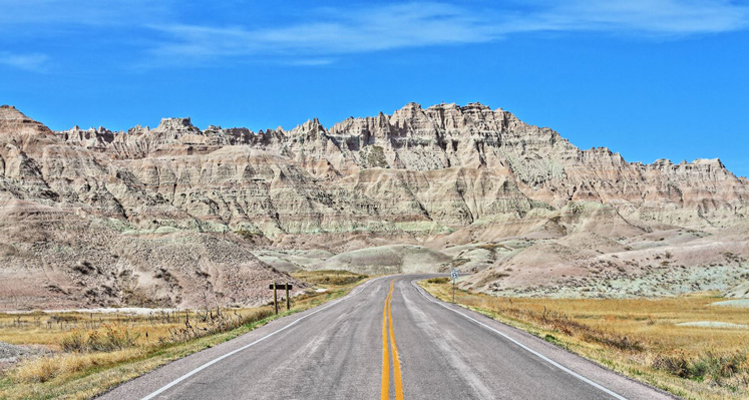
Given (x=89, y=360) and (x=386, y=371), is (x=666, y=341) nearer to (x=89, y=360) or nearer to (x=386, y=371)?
(x=386, y=371)

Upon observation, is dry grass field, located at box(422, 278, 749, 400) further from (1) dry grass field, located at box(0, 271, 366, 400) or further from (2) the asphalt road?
(1) dry grass field, located at box(0, 271, 366, 400)

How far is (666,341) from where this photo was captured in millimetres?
21281

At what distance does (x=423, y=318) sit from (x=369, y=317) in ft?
8.39

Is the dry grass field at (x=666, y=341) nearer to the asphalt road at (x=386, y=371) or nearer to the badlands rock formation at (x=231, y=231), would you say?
the asphalt road at (x=386, y=371)

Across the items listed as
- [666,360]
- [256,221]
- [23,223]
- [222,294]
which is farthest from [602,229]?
[666,360]

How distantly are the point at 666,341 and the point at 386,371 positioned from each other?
13.8 meters

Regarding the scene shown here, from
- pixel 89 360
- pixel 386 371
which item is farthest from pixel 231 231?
pixel 386 371

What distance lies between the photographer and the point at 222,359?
13.7 metres

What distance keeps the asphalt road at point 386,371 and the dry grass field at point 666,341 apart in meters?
1.19

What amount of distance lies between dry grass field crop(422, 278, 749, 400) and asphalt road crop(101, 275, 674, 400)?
119cm

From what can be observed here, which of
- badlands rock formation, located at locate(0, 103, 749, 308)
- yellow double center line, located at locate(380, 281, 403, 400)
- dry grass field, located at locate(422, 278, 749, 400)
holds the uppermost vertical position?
badlands rock formation, located at locate(0, 103, 749, 308)

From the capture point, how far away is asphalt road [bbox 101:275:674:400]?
9.94 meters

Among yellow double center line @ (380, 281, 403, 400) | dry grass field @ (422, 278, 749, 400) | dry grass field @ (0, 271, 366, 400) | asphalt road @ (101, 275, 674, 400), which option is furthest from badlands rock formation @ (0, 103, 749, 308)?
yellow double center line @ (380, 281, 403, 400)

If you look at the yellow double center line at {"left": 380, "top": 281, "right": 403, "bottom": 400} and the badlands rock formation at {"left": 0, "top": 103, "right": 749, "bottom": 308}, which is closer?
the yellow double center line at {"left": 380, "top": 281, "right": 403, "bottom": 400}
